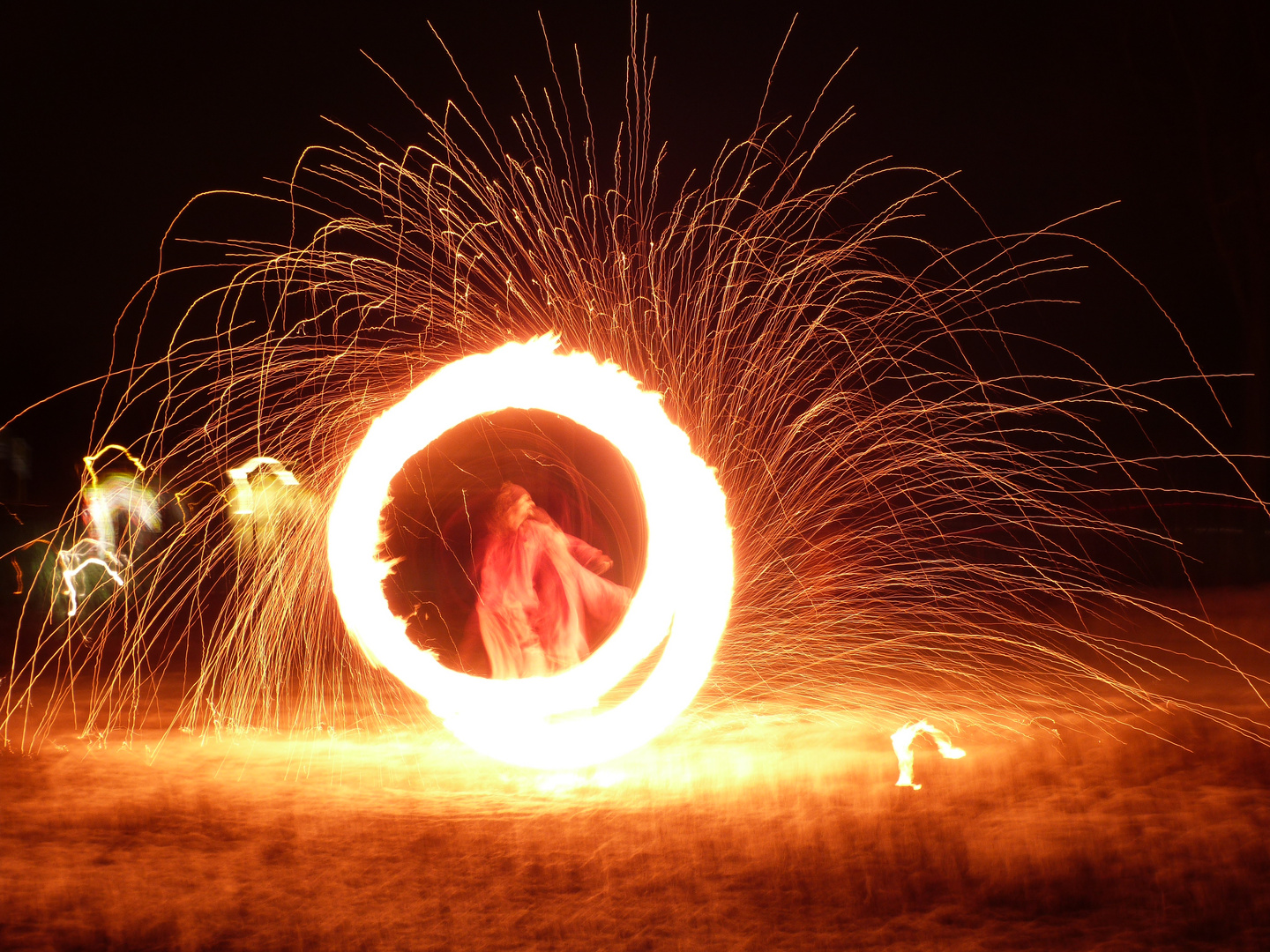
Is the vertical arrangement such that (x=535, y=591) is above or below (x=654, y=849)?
above

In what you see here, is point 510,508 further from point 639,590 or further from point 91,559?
point 91,559

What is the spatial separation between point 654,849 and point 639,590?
1.56 metres

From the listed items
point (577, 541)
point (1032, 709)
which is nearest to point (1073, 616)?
point (1032, 709)

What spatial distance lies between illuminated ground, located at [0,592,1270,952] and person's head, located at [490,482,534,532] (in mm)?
1352

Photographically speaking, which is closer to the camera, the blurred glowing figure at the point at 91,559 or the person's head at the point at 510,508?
the person's head at the point at 510,508

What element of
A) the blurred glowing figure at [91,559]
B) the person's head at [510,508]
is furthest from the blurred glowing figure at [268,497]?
the blurred glowing figure at [91,559]

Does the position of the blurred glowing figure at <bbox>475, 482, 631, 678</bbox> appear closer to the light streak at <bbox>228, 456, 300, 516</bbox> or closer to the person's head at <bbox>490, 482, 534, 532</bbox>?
the person's head at <bbox>490, 482, 534, 532</bbox>

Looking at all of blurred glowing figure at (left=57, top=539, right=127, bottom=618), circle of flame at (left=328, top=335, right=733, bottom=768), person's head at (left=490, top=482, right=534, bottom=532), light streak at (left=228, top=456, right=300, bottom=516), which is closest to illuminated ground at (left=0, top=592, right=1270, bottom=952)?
circle of flame at (left=328, top=335, right=733, bottom=768)

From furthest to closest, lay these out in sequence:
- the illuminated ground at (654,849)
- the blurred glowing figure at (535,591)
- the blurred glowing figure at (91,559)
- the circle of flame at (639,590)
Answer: the blurred glowing figure at (91,559) → the blurred glowing figure at (535,591) → the circle of flame at (639,590) → the illuminated ground at (654,849)

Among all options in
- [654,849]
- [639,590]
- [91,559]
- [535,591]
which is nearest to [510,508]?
[535,591]

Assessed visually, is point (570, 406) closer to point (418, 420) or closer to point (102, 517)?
point (418, 420)

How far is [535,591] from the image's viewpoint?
6.16 meters

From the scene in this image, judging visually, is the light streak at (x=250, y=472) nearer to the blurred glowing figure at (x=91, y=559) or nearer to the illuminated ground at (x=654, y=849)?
the illuminated ground at (x=654, y=849)

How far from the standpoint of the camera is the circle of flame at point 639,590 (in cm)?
491
